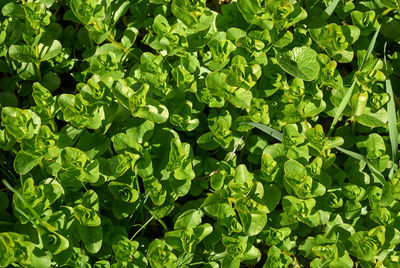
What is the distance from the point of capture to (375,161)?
8.58 ft

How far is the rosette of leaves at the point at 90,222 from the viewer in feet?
7.66

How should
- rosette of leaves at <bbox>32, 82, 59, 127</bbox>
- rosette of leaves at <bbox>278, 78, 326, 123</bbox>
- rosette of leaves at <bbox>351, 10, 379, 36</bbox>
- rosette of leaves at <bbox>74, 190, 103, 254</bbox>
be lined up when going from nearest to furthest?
rosette of leaves at <bbox>74, 190, 103, 254</bbox>
rosette of leaves at <bbox>32, 82, 59, 127</bbox>
rosette of leaves at <bbox>278, 78, 326, 123</bbox>
rosette of leaves at <bbox>351, 10, 379, 36</bbox>

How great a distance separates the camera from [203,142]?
2.60 meters

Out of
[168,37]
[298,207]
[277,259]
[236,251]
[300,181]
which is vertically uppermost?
[168,37]

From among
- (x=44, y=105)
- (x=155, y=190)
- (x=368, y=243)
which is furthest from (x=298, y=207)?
(x=44, y=105)

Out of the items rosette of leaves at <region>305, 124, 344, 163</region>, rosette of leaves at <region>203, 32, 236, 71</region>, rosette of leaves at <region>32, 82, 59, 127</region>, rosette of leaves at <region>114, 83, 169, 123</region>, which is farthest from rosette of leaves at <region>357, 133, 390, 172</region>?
rosette of leaves at <region>32, 82, 59, 127</region>

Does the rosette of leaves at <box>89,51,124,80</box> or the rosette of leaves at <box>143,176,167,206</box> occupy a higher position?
the rosette of leaves at <box>89,51,124,80</box>

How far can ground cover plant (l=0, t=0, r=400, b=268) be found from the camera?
2414mm

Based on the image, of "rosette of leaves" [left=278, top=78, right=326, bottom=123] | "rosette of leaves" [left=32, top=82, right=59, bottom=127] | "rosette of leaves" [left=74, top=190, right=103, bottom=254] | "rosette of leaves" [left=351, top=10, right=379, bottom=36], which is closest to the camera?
"rosette of leaves" [left=74, top=190, right=103, bottom=254]

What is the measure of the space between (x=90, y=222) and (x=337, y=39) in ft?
5.08

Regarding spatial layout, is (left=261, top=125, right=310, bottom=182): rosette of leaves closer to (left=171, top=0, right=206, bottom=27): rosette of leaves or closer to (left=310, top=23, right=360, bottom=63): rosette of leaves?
(left=310, top=23, right=360, bottom=63): rosette of leaves

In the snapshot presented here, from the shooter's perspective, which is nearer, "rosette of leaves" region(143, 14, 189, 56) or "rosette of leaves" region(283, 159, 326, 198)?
"rosette of leaves" region(283, 159, 326, 198)

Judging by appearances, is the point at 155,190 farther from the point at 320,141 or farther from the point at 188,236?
the point at 320,141

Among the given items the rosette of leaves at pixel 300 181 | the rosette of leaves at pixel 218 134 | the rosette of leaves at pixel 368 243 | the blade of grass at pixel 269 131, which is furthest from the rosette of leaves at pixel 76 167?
the rosette of leaves at pixel 368 243
